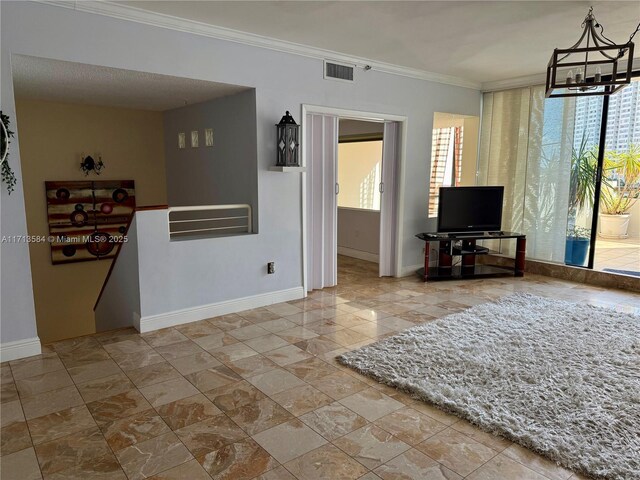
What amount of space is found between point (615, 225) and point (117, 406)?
8345 mm

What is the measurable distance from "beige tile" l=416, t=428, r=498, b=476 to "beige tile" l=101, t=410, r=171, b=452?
1.42m

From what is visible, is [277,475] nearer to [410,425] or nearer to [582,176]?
[410,425]

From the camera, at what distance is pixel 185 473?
7.10 ft

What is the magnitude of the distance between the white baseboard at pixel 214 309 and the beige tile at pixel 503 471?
9.37 ft

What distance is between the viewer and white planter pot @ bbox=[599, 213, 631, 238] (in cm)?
796

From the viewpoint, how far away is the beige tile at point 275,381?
299 cm

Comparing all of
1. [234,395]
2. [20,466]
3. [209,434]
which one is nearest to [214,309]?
[234,395]

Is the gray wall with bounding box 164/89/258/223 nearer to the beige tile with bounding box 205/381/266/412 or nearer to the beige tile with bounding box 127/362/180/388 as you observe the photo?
the beige tile with bounding box 127/362/180/388

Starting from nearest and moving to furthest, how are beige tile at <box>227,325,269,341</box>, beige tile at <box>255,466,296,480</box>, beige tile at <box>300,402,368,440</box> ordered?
beige tile at <box>255,466,296,480</box> < beige tile at <box>300,402,368,440</box> < beige tile at <box>227,325,269,341</box>

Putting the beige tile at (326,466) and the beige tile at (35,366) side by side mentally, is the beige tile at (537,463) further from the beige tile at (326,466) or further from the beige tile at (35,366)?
the beige tile at (35,366)

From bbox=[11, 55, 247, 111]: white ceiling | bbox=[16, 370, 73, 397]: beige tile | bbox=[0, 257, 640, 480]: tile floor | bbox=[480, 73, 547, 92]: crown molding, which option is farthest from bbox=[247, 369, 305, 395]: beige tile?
bbox=[480, 73, 547, 92]: crown molding

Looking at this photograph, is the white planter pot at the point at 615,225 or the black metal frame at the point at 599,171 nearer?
the black metal frame at the point at 599,171

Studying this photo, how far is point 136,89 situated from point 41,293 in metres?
2.91

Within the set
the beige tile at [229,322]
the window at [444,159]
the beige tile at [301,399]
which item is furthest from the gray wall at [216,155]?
the window at [444,159]
